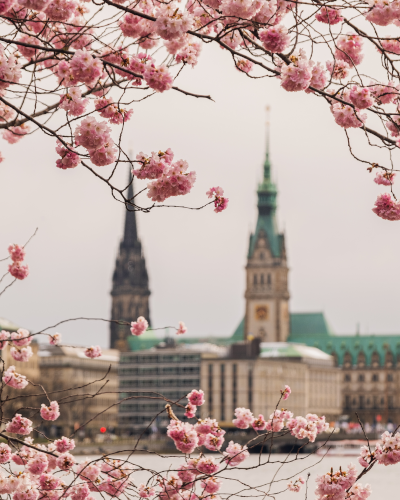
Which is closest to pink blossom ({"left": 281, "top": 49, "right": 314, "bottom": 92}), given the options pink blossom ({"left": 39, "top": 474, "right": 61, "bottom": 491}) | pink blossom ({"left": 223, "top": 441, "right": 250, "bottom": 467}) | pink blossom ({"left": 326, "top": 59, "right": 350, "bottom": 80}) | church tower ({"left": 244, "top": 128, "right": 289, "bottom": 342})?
pink blossom ({"left": 326, "top": 59, "right": 350, "bottom": 80})

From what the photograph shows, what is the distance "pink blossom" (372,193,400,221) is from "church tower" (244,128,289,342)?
154320 millimetres

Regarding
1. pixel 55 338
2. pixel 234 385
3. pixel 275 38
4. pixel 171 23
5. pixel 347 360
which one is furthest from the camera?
pixel 347 360

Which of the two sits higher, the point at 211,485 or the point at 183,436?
the point at 183,436

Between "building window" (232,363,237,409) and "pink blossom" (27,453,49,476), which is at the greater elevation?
"building window" (232,363,237,409)

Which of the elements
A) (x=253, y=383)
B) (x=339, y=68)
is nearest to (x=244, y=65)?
(x=339, y=68)

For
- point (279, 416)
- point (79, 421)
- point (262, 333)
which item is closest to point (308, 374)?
point (262, 333)

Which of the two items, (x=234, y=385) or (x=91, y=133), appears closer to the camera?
(x=91, y=133)

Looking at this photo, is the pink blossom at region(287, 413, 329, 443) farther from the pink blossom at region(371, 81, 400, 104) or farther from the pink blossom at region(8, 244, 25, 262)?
the pink blossom at region(371, 81, 400, 104)

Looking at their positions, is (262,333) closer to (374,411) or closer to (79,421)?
(374,411)

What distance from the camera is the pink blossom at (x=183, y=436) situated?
29.8ft

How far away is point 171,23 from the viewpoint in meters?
7.12

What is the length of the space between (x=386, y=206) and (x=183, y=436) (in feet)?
7.79

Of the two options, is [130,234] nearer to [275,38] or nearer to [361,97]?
[361,97]

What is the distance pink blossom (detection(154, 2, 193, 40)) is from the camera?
7094 millimetres
